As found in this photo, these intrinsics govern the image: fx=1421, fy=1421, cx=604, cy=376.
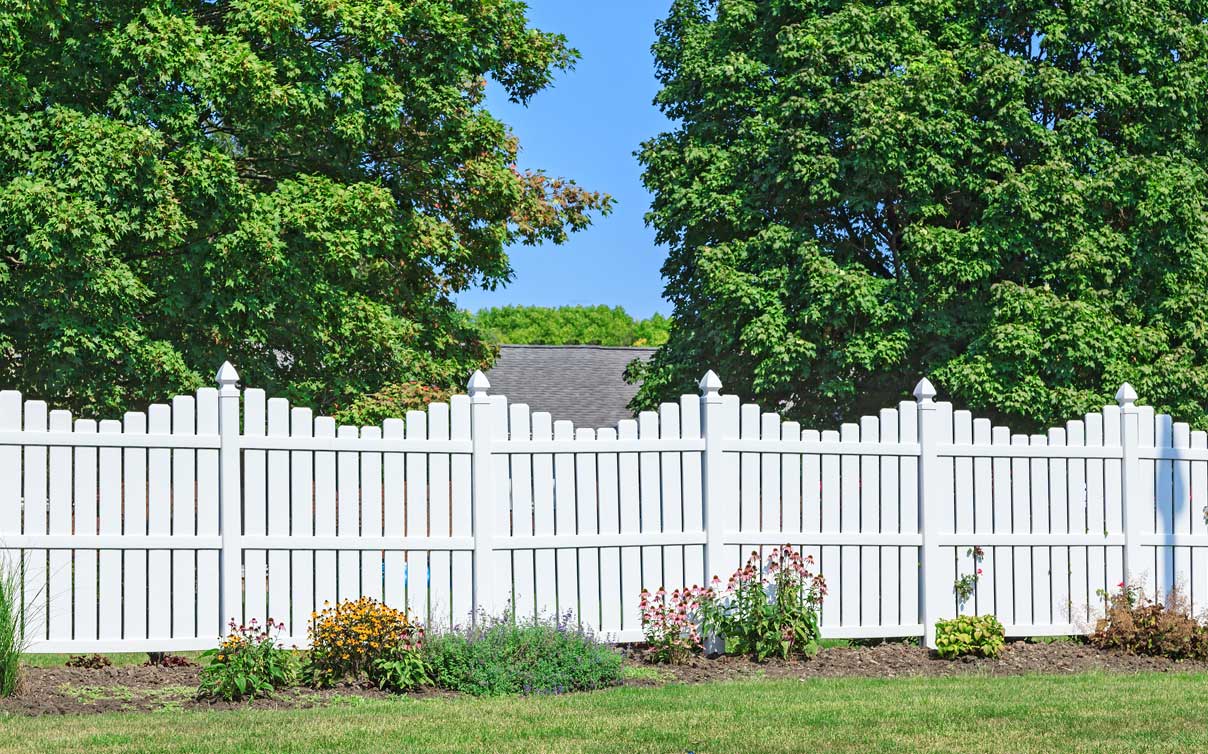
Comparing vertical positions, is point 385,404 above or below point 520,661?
above

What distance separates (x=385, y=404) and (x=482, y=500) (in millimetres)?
7352

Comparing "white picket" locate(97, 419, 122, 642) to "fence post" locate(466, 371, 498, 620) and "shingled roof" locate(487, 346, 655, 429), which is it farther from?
"shingled roof" locate(487, 346, 655, 429)

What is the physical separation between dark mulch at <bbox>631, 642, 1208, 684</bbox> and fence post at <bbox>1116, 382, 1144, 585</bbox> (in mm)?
997

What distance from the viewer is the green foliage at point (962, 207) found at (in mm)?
18500

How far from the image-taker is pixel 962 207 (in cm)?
2019

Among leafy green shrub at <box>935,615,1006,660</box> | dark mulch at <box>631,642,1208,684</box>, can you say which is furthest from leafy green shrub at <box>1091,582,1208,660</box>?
leafy green shrub at <box>935,615,1006,660</box>

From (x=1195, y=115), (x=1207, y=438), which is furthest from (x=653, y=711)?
(x=1195, y=115)

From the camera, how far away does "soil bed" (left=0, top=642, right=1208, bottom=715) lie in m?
8.68

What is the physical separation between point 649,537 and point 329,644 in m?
2.56

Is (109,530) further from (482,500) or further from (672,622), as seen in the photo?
(672,622)

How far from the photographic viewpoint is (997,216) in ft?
61.7

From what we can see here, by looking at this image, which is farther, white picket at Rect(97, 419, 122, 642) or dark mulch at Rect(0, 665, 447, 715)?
white picket at Rect(97, 419, 122, 642)

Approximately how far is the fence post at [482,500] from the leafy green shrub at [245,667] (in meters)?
1.51

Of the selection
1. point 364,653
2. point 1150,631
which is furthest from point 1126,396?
point 364,653
